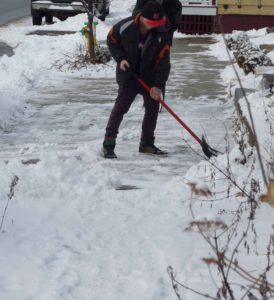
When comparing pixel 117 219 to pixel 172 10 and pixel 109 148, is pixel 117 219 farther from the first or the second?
pixel 172 10

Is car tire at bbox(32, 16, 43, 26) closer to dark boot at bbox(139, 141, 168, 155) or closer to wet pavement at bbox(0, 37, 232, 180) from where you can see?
wet pavement at bbox(0, 37, 232, 180)

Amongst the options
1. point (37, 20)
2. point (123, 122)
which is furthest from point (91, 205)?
point (37, 20)

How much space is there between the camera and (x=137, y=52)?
Result: 5.71 meters

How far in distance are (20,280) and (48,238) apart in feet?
1.97

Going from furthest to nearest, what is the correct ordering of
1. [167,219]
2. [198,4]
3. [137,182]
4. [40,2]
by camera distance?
[40,2], [198,4], [137,182], [167,219]

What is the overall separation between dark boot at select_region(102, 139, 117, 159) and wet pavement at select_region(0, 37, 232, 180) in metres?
0.11

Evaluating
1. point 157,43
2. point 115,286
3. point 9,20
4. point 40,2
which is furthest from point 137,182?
point 9,20

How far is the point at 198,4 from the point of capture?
1558 cm

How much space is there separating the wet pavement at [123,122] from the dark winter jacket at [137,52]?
787mm

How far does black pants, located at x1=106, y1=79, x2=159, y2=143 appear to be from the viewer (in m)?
5.89

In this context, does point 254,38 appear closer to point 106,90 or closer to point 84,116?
point 106,90

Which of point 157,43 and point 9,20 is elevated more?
point 157,43

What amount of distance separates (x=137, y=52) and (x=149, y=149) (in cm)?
99

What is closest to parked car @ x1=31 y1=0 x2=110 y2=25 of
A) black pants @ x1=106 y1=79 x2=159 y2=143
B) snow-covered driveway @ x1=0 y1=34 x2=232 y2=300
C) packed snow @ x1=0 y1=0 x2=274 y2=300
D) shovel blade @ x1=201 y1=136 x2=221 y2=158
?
snow-covered driveway @ x1=0 y1=34 x2=232 y2=300
